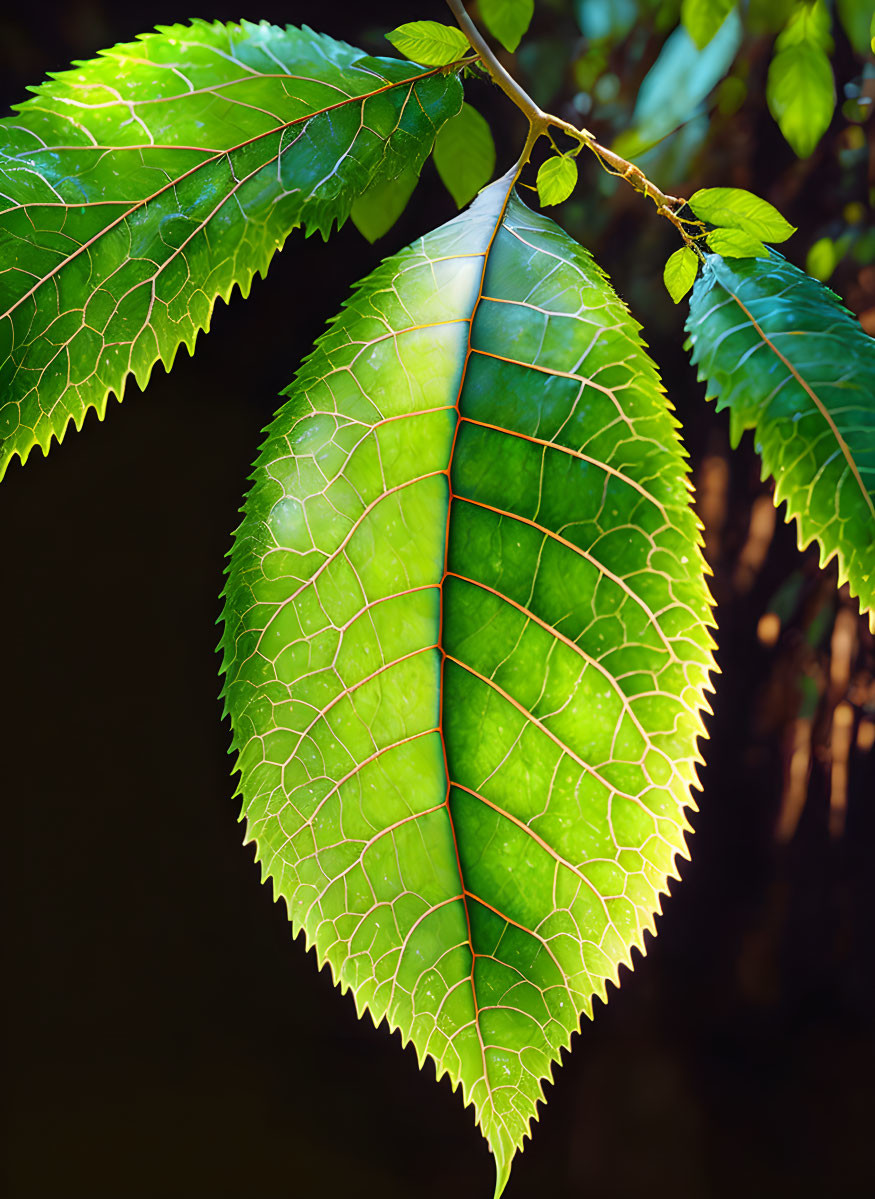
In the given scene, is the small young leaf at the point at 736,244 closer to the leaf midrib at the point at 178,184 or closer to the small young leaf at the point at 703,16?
the leaf midrib at the point at 178,184

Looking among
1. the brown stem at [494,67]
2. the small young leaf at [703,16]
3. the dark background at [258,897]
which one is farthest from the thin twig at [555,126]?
the dark background at [258,897]

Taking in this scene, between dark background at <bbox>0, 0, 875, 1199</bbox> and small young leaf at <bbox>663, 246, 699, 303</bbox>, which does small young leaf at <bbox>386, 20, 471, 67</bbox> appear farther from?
dark background at <bbox>0, 0, 875, 1199</bbox>

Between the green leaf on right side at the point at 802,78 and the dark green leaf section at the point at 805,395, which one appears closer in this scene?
the dark green leaf section at the point at 805,395

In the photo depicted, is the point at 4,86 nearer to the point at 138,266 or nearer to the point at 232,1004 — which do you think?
the point at 138,266

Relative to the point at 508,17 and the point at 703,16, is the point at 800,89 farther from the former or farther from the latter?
the point at 508,17

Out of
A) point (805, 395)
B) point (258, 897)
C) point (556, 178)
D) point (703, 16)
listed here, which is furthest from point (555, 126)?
point (258, 897)

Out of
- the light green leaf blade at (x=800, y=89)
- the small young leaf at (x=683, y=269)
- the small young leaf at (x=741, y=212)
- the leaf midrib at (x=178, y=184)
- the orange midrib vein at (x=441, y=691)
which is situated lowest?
the orange midrib vein at (x=441, y=691)

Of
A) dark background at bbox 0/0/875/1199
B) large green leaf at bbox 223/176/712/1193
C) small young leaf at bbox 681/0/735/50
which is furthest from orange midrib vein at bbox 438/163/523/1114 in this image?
dark background at bbox 0/0/875/1199
